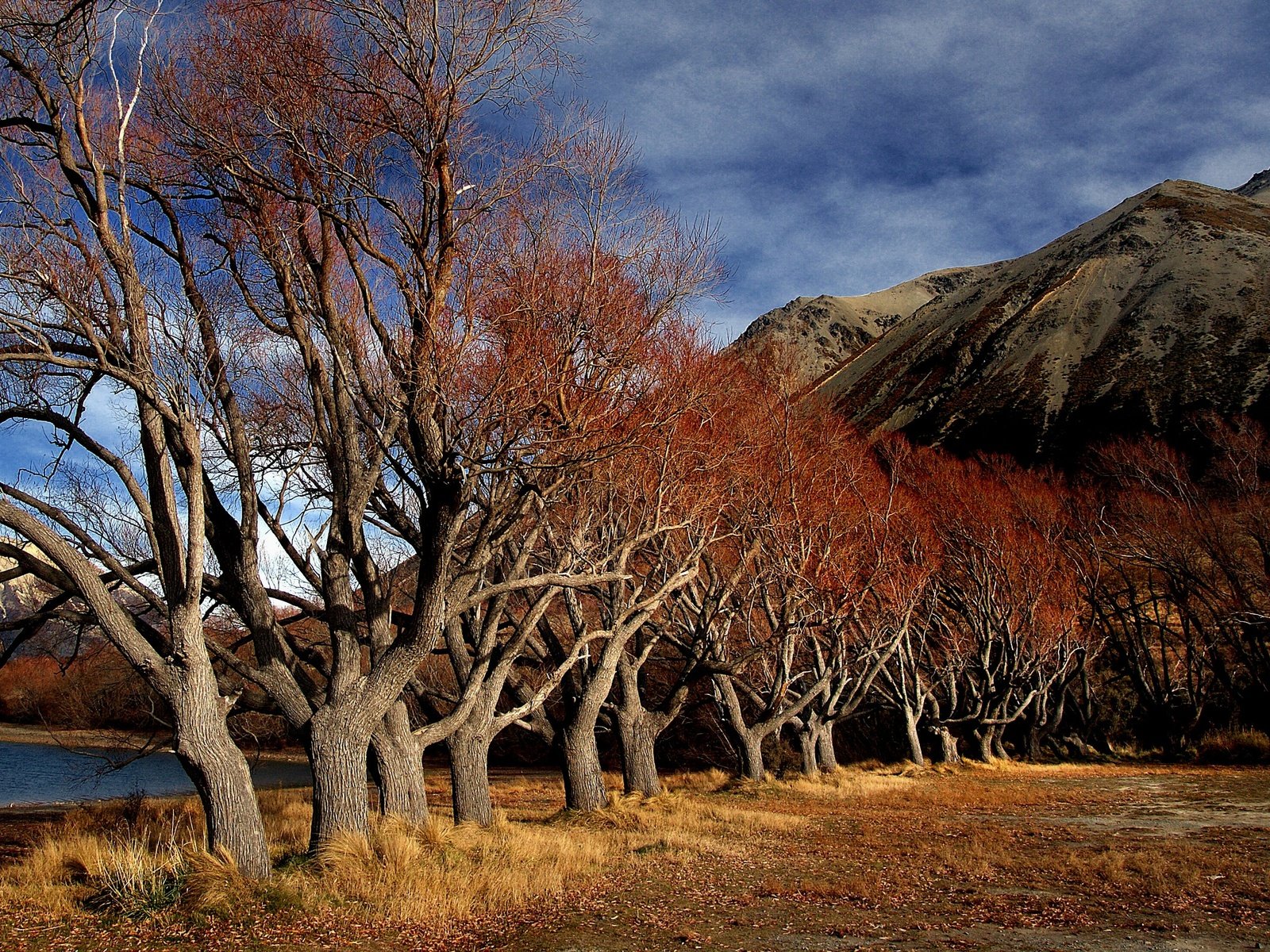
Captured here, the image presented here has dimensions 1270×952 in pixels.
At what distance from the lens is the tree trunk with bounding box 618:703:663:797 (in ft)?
57.2

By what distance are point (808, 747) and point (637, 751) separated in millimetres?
8376

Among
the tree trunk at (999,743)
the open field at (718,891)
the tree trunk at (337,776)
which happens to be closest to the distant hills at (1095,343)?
the tree trunk at (999,743)

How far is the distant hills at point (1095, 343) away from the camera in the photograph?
2395 inches

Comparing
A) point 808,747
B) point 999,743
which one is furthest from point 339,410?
point 999,743

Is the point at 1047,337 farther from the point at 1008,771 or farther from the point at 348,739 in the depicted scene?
the point at 348,739

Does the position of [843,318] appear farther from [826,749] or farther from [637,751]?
[637,751]

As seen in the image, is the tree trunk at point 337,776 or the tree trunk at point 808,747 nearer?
the tree trunk at point 337,776

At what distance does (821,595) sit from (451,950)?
18395 millimetres

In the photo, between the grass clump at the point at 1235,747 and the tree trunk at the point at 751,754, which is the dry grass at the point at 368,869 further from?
the grass clump at the point at 1235,747

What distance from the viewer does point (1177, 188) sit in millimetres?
97562

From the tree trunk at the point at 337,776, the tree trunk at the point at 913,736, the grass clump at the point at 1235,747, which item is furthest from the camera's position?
the grass clump at the point at 1235,747

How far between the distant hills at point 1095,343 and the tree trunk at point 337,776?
132 ft

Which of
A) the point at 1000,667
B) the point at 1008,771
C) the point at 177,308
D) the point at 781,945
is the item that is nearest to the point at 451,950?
the point at 781,945

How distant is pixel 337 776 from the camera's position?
898 cm
